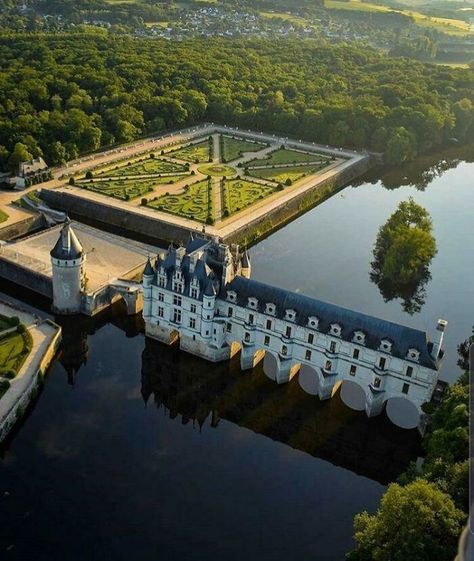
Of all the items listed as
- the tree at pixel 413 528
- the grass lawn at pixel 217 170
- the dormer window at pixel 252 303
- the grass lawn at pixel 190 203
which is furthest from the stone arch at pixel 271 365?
the grass lawn at pixel 217 170

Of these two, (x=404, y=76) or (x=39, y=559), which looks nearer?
(x=39, y=559)

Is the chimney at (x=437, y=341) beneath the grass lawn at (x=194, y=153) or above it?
above

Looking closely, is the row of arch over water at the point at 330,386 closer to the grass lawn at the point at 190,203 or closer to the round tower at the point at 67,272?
Answer: the round tower at the point at 67,272

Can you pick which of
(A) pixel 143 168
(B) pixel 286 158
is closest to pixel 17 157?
(A) pixel 143 168

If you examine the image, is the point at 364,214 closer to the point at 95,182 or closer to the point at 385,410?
the point at 95,182

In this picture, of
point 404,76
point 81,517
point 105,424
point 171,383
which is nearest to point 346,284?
point 171,383

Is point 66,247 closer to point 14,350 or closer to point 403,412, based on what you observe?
point 14,350
